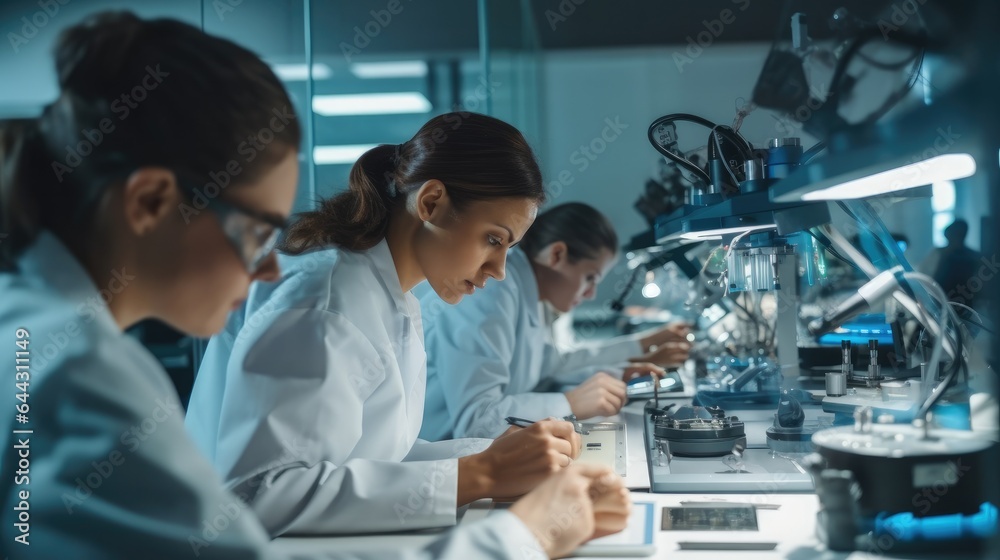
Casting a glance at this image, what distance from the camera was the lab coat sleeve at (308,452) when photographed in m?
1.20

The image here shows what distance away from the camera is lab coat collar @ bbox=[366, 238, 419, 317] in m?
1.61

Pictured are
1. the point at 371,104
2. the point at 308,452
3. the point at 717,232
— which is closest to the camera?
the point at 308,452

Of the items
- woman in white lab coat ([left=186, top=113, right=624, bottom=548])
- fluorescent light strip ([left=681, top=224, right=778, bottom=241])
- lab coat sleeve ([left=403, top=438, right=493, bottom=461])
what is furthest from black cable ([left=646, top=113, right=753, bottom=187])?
lab coat sleeve ([left=403, top=438, right=493, bottom=461])

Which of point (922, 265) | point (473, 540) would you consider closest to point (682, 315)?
point (922, 265)

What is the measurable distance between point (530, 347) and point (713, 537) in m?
1.70

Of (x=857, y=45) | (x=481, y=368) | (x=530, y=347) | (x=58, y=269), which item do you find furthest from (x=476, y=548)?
(x=530, y=347)

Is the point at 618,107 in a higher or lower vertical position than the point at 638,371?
higher

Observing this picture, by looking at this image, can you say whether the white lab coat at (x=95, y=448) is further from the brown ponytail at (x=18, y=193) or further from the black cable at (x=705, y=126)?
the black cable at (x=705, y=126)

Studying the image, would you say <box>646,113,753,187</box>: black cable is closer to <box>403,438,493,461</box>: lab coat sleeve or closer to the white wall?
<box>403,438,493,461</box>: lab coat sleeve

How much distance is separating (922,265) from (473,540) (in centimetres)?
225

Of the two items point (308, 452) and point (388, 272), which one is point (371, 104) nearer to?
point (388, 272)

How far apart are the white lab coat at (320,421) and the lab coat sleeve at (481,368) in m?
0.80

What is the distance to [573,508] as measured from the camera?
44.8 inches

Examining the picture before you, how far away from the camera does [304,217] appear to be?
1.64 m
